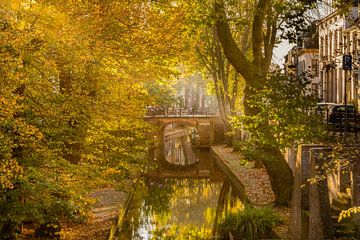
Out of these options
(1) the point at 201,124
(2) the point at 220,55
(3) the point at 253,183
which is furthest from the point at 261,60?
(1) the point at 201,124

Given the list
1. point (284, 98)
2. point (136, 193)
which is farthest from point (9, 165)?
point (136, 193)

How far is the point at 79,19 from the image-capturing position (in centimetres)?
1616

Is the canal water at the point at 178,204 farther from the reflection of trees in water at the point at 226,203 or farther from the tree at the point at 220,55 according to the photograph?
the tree at the point at 220,55

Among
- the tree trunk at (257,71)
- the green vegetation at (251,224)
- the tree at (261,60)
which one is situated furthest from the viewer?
the tree trunk at (257,71)

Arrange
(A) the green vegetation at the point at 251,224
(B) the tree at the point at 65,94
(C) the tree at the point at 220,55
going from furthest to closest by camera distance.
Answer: (C) the tree at the point at 220,55 < (A) the green vegetation at the point at 251,224 < (B) the tree at the point at 65,94

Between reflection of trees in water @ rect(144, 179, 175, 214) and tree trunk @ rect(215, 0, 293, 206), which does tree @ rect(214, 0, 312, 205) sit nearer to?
tree trunk @ rect(215, 0, 293, 206)

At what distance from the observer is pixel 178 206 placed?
94.4ft

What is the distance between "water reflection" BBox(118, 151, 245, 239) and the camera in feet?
72.2

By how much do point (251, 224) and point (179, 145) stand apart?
57665 millimetres

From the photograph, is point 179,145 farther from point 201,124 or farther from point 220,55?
point 220,55

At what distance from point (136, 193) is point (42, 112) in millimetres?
18814

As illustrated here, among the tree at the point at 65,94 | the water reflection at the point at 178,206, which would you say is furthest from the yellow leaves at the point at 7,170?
the water reflection at the point at 178,206

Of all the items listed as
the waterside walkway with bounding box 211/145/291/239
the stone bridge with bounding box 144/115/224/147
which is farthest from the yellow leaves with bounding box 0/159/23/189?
the stone bridge with bounding box 144/115/224/147

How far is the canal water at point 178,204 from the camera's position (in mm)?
22047
